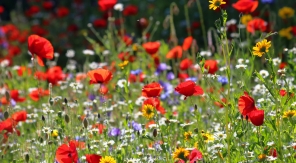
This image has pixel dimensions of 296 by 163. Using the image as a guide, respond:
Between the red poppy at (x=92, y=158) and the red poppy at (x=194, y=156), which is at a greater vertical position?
the red poppy at (x=92, y=158)

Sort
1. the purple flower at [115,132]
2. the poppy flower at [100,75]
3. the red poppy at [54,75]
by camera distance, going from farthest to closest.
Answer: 1. the red poppy at [54,75]
2. the purple flower at [115,132]
3. the poppy flower at [100,75]

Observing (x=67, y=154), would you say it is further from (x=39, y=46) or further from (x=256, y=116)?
(x=256, y=116)

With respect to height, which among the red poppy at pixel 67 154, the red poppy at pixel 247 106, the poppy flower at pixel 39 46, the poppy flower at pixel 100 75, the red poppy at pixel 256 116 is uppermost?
the poppy flower at pixel 39 46

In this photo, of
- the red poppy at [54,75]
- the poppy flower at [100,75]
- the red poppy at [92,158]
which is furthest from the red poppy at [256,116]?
the red poppy at [54,75]

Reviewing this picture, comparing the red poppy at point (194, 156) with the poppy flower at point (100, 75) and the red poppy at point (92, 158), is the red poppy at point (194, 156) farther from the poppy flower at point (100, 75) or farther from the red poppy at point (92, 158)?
the poppy flower at point (100, 75)

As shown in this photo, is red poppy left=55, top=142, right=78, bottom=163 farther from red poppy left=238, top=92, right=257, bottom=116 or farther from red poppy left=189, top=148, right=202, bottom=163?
red poppy left=238, top=92, right=257, bottom=116

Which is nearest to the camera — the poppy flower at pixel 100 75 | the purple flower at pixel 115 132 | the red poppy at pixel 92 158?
the red poppy at pixel 92 158

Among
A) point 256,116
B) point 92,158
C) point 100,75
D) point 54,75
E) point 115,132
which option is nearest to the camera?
point 256,116

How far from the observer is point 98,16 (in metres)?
8.71

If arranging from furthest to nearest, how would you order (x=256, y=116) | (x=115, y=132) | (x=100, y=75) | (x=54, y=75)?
1. (x=54, y=75)
2. (x=115, y=132)
3. (x=100, y=75)
4. (x=256, y=116)

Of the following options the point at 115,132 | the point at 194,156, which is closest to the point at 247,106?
the point at 194,156

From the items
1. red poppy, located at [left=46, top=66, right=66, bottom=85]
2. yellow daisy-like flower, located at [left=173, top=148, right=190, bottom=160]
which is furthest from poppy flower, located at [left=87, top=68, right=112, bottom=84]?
red poppy, located at [left=46, top=66, right=66, bottom=85]

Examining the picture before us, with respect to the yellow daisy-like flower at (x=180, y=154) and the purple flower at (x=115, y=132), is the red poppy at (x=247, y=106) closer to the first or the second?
the yellow daisy-like flower at (x=180, y=154)

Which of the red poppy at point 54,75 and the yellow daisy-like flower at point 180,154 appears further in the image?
the red poppy at point 54,75
